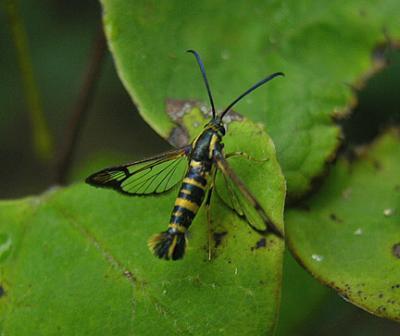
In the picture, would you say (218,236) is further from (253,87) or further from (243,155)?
(253,87)

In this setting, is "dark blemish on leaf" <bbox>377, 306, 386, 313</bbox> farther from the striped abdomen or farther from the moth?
the striped abdomen

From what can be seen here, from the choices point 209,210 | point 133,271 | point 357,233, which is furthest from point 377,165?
point 133,271

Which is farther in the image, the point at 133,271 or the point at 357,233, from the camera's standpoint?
the point at 357,233

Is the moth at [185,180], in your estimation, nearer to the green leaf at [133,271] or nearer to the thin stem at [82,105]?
the green leaf at [133,271]

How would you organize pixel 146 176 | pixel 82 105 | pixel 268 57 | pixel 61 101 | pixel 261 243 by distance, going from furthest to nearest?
pixel 61 101 → pixel 82 105 → pixel 268 57 → pixel 146 176 → pixel 261 243

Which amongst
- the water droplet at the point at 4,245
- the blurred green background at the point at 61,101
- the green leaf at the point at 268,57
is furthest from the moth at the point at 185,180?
the blurred green background at the point at 61,101

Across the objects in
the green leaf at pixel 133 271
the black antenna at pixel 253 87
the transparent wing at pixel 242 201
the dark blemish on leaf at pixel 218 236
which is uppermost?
the black antenna at pixel 253 87
